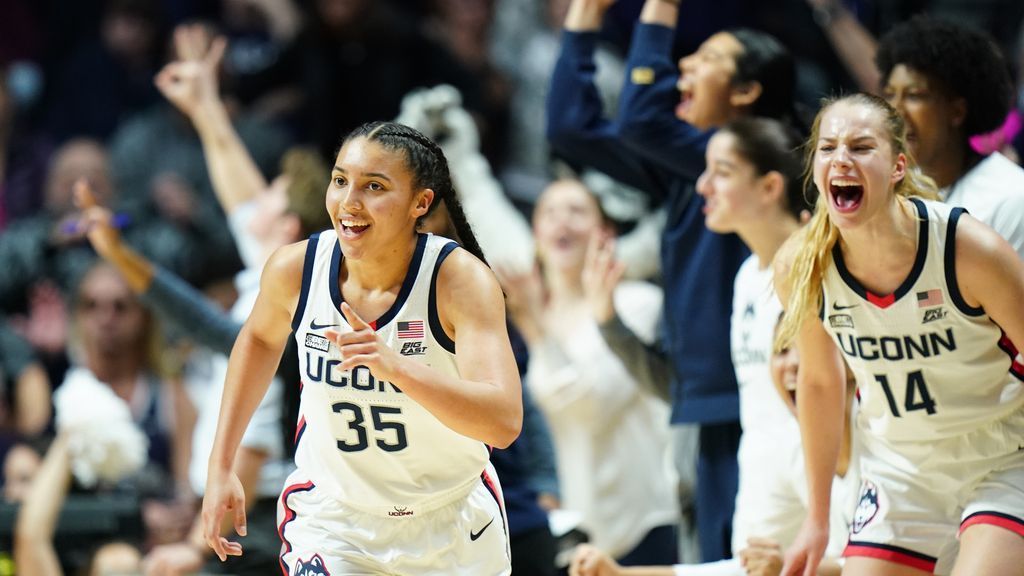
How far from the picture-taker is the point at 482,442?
13.9 feet

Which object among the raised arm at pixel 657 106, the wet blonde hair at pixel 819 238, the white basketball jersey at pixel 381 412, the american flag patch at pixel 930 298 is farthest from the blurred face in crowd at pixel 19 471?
the american flag patch at pixel 930 298

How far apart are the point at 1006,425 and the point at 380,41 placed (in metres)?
5.79

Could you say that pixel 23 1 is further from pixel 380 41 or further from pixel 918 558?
pixel 918 558

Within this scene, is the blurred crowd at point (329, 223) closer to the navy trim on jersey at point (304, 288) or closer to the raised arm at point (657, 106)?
the raised arm at point (657, 106)

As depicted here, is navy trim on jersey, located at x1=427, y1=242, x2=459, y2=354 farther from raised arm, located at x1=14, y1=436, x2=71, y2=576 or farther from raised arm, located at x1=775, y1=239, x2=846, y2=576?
raised arm, located at x1=14, y1=436, x2=71, y2=576

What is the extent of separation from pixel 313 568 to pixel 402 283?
2.54ft

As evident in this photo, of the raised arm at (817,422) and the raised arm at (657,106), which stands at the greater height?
the raised arm at (657,106)

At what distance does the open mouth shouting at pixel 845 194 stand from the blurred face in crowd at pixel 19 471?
4.22 m

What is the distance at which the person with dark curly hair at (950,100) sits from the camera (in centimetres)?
510

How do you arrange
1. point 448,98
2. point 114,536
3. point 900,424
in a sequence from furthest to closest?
point 448,98 → point 114,536 → point 900,424

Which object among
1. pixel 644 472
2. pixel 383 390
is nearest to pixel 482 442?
pixel 383 390

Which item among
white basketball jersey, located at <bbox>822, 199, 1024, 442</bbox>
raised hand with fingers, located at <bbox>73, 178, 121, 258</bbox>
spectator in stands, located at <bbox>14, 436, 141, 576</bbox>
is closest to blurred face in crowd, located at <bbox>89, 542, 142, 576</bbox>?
spectator in stands, located at <bbox>14, 436, 141, 576</bbox>

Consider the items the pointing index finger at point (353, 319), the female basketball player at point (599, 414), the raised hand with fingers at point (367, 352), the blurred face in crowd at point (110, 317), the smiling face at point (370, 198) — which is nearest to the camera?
the raised hand with fingers at point (367, 352)

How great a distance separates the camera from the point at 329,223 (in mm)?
6176
